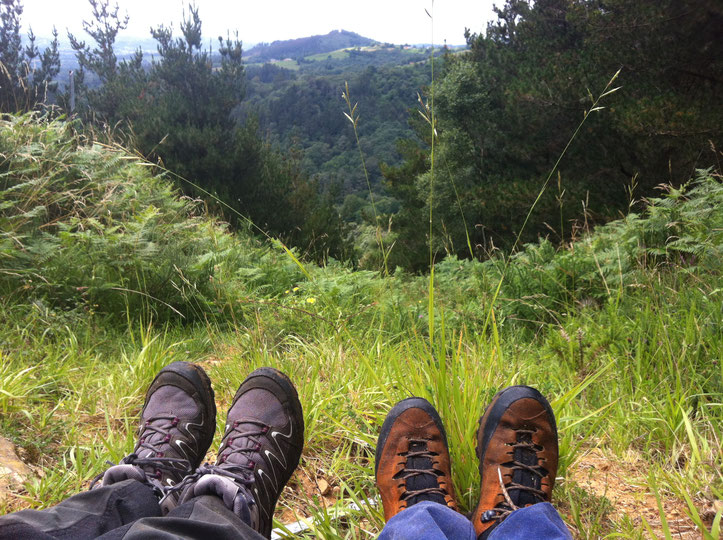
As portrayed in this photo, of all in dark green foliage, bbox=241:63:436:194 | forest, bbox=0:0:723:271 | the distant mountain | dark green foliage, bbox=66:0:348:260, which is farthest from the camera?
the distant mountain

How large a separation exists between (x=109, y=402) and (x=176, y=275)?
1398 millimetres

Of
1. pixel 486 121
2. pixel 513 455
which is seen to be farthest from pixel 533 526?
pixel 486 121

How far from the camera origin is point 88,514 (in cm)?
108

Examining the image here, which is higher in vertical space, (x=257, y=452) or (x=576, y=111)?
(x=576, y=111)

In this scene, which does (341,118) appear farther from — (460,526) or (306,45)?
(306,45)

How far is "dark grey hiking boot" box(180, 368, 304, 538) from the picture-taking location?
1188 mm

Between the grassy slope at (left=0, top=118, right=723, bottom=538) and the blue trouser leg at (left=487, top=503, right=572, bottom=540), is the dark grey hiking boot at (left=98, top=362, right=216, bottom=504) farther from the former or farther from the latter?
the blue trouser leg at (left=487, top=503, right=572, bottom=540)

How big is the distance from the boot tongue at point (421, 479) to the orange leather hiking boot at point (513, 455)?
0.12 metres

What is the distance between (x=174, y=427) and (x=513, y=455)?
1.07m

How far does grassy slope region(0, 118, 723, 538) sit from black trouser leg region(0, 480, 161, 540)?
42cm

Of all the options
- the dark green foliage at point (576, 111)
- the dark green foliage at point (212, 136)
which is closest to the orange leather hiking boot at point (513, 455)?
the dark green foliage at point (576, 111)

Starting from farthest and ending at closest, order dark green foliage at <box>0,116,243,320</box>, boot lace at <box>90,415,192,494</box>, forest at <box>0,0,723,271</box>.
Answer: forest at <box>0,0,723,271</box>, dark green foliage at <box>0,116,243,320</box>, boot lace at <box>90,415,192,494</box>

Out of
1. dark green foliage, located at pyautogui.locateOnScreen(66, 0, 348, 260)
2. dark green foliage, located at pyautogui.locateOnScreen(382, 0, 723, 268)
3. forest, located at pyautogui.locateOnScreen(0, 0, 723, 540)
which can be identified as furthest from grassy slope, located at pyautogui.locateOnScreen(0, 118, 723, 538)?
dark green foliage, located at pyautogui.locateOnScreen(66, 0, 348, 260)

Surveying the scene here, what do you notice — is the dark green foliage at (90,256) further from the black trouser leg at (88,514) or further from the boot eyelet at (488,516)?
the boot eyelet at (488,516)
